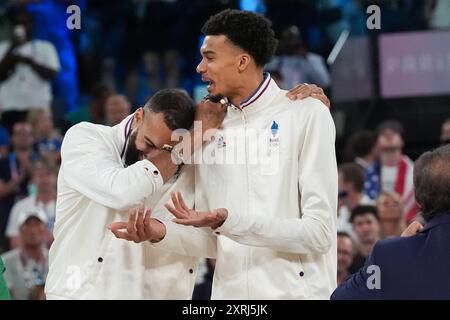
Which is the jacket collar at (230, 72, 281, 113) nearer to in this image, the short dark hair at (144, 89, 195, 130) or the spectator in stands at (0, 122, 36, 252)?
the short dark hair at (144, 89, 195, 130)

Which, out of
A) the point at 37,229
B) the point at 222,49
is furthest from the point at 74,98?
the point at 222,49

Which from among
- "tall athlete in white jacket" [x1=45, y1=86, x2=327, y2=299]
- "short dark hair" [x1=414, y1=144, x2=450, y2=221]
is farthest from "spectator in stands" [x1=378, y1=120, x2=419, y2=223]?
"short dark hair" [x1=414, y1=144, x2=450, y2=221]

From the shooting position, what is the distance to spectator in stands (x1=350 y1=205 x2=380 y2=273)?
7.14 metres

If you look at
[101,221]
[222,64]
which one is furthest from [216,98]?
[101,221]

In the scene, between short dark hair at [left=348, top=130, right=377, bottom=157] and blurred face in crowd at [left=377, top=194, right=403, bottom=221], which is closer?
blurred face in crowd at [left=377, top=194, right=403, bottom=221]

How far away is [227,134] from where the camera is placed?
409 cm

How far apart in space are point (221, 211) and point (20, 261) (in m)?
3.75

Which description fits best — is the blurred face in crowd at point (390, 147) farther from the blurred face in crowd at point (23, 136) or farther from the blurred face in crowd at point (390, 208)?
the blurred face in crowd at point (23, 136)

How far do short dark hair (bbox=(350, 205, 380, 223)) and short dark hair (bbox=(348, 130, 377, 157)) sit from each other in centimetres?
69

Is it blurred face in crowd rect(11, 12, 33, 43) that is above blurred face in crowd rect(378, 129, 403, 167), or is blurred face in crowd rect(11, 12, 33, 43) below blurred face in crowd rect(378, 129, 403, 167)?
above

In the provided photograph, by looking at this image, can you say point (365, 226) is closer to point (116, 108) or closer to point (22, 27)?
point (116, 108)

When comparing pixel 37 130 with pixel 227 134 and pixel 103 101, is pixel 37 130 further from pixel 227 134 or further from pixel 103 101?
pixel 227 134

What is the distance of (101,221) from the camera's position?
405cm

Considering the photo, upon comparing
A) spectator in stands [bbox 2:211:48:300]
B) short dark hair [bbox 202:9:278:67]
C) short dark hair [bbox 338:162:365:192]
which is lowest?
spectator in stands [bbox 2:211:48:300]
